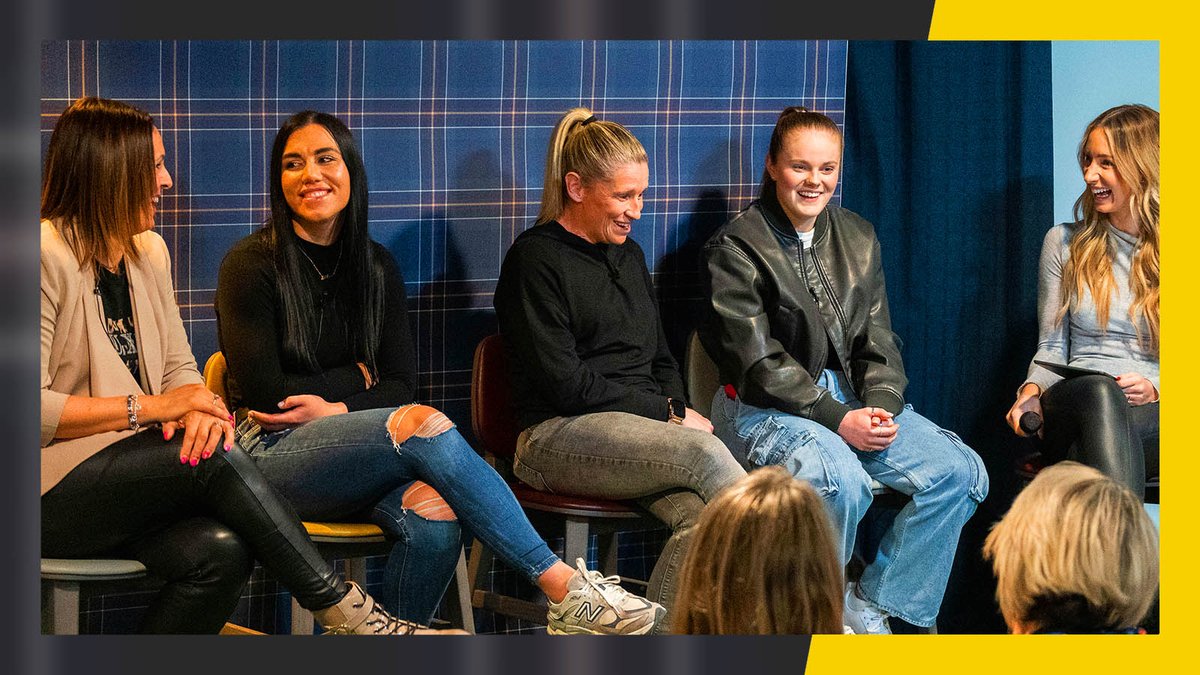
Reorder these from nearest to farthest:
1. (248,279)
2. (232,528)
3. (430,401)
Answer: (232,528) < (248,279) < (430,401)

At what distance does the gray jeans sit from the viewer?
3.67 m

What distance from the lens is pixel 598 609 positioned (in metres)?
3.64

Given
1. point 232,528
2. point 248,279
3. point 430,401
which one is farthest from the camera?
point 430,401

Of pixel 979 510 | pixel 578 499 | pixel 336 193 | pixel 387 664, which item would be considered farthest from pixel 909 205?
pixel 387 664

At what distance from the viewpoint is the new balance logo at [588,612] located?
3.63 metres

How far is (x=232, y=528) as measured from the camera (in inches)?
133

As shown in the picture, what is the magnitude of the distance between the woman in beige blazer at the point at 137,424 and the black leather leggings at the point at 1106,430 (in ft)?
5.59

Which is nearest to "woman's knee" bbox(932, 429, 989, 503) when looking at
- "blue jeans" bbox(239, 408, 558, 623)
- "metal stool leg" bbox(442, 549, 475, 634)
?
"blue jeans" bbox(239, 408, 558, 623)

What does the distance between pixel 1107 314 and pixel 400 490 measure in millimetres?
1823

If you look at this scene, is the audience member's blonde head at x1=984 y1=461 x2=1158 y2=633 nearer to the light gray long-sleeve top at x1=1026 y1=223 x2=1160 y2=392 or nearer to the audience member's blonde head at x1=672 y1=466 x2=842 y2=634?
the light gray long-sleeve top at x1=1026 y1=223 x2=1160 y2=392

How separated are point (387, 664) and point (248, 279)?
958 mm

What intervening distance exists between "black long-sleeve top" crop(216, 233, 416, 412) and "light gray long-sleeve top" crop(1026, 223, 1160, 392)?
5.31 feet

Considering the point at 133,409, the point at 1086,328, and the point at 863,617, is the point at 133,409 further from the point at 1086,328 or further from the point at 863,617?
the point at 1086,328
